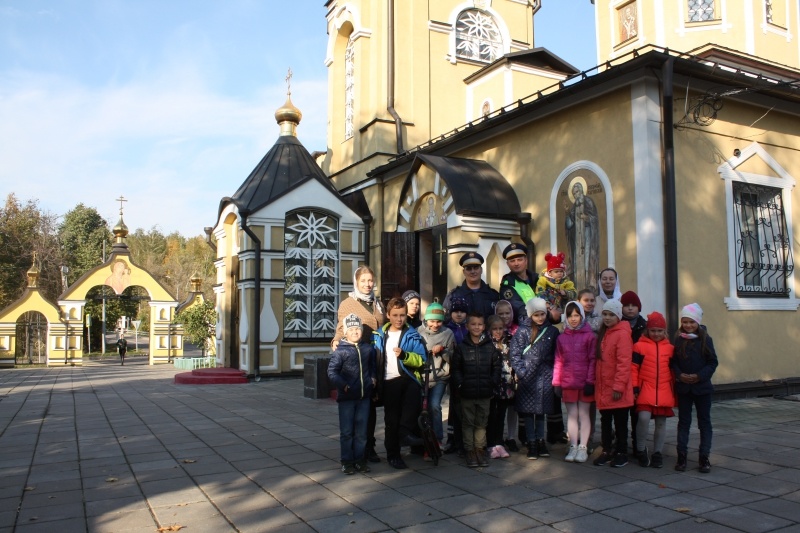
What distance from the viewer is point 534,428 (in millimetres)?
6391

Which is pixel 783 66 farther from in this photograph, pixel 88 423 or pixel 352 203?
pixel 88 423

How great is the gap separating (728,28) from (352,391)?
12.3 m

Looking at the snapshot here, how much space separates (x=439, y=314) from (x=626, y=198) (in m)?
4.42

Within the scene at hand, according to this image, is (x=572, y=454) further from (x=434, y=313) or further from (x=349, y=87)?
(x=349, y=87)

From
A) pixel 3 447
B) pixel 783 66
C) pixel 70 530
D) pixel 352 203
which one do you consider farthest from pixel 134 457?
pixel 783 66

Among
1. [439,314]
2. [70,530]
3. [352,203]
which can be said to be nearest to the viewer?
[70,530]

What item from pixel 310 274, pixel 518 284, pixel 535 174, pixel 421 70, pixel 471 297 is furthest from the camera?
pixel 421 70

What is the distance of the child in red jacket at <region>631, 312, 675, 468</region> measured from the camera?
5902 millimetres

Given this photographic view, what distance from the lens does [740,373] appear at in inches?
378

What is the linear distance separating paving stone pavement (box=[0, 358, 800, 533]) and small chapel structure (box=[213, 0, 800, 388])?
2526mm

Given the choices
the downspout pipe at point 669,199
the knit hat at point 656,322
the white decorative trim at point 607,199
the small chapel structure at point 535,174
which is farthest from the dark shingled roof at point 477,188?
the knit hat at point 656,322

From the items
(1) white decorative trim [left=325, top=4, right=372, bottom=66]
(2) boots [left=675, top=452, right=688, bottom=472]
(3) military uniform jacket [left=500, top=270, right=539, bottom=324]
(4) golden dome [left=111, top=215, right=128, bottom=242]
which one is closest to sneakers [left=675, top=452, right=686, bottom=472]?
(2) boots [left=675, top=452, right=688, bottom=472]

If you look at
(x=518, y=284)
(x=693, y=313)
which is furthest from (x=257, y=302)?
(x=693, y=313)

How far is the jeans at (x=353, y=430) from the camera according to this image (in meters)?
5.84
